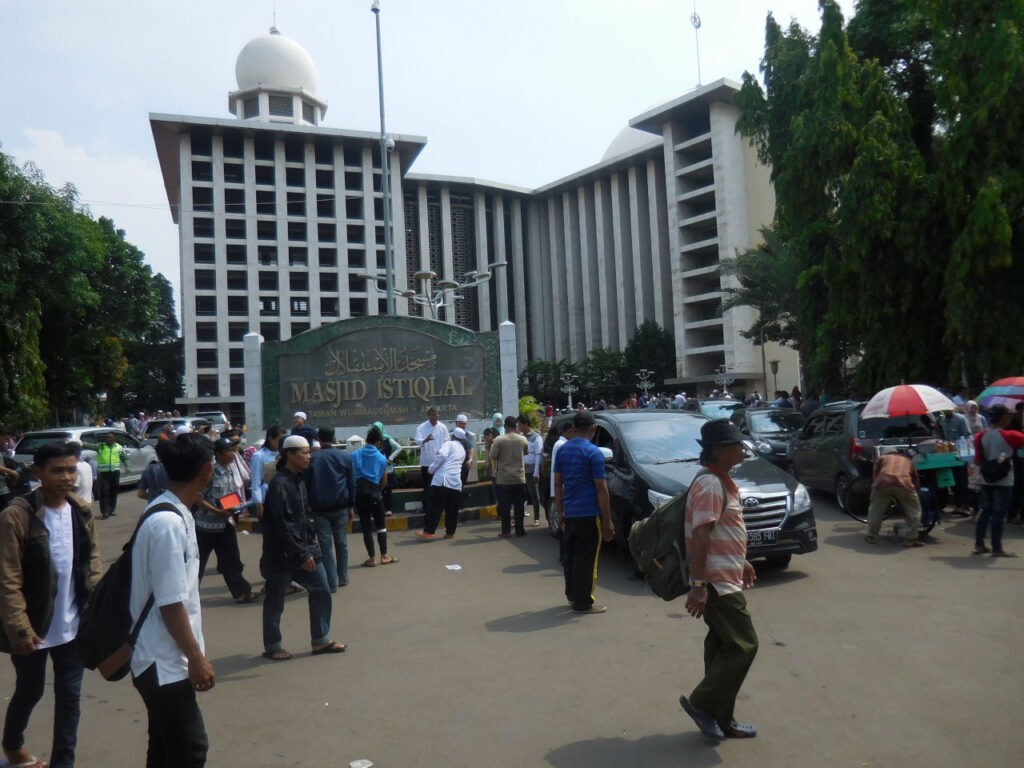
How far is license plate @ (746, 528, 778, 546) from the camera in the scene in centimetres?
797

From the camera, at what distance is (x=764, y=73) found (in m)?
22.6

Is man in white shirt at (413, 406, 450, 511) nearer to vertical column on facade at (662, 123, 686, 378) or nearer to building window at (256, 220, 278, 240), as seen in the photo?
vertical column on facade at (662, 123, 686, 378)

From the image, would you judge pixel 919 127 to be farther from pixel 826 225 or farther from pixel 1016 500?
pixel 1016 500

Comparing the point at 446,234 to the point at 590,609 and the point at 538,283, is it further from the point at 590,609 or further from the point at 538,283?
the point at 590,609

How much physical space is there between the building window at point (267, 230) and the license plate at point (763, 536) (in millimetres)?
65358

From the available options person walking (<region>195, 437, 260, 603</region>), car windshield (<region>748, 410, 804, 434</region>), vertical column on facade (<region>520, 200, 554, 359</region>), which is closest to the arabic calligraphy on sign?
car windshield (<region>748, 410, 804, 434</region>)

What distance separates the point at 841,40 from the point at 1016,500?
12.9 meters

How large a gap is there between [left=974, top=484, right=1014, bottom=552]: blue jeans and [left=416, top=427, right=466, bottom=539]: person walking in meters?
6.19

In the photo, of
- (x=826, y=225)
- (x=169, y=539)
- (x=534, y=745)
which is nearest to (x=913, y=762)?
(x=534, y=745)

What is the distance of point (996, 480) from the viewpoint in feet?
27.7

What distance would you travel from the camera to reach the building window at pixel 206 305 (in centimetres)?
6519

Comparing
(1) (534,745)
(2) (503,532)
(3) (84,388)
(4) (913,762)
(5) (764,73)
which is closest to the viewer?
(4) (913,762)

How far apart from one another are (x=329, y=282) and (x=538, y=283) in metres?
20.9

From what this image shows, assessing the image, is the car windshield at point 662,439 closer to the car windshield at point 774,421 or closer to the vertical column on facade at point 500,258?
the car windshield at point 774,421
